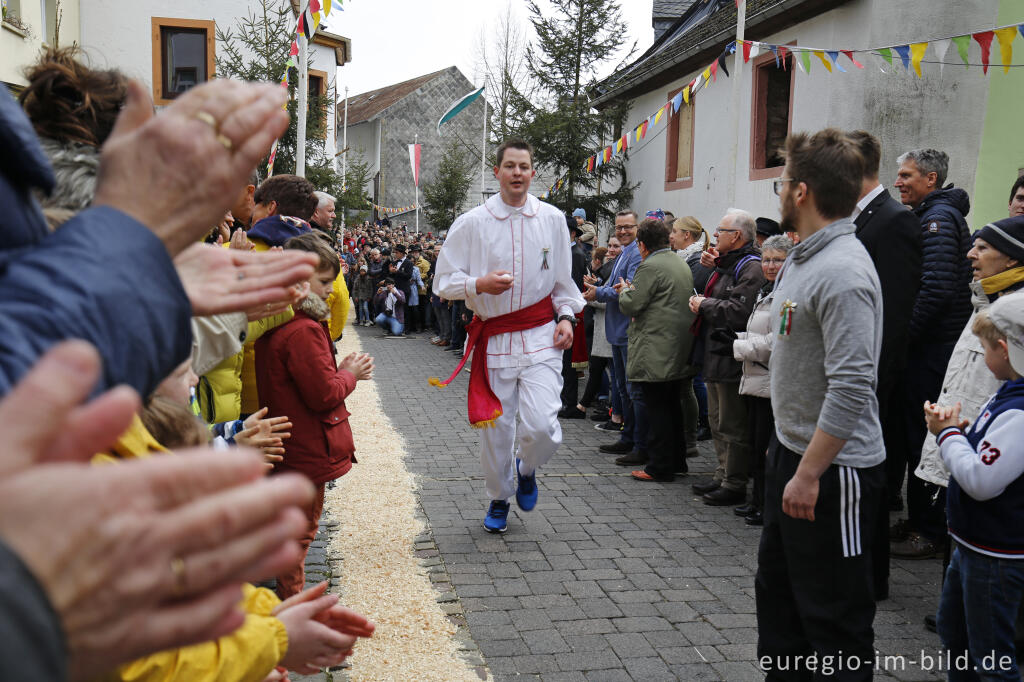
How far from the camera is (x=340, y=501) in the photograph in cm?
648

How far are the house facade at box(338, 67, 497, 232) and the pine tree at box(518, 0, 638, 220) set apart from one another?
25.7m

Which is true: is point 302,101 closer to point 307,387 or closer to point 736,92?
point 736,92

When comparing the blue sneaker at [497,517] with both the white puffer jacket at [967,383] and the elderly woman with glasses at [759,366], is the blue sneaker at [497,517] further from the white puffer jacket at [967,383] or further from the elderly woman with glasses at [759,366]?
the white puffer jacket at [967,383]

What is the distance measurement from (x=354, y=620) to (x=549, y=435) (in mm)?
3802

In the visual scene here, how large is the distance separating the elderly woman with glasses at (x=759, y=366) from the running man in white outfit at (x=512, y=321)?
1.23 metres

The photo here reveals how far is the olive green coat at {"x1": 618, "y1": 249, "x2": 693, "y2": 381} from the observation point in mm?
7395

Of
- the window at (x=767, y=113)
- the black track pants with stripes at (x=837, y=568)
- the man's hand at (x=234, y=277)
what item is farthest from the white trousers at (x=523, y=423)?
the window at (x=767, y=113)

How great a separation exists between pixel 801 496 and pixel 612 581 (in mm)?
2166

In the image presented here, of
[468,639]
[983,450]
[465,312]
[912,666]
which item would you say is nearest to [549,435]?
[468,639]

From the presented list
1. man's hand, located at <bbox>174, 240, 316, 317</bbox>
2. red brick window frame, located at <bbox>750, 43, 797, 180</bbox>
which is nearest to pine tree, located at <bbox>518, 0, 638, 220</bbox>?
red brick window frame, located at <bbox>750, 43, 797, 180</bbox>

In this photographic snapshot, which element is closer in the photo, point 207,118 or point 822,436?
point 207,118

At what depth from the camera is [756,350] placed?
5.90 metres

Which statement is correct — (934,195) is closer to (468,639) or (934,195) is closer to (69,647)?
(468,639)

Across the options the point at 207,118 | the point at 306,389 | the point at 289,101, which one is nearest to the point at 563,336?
the point at 306,389
